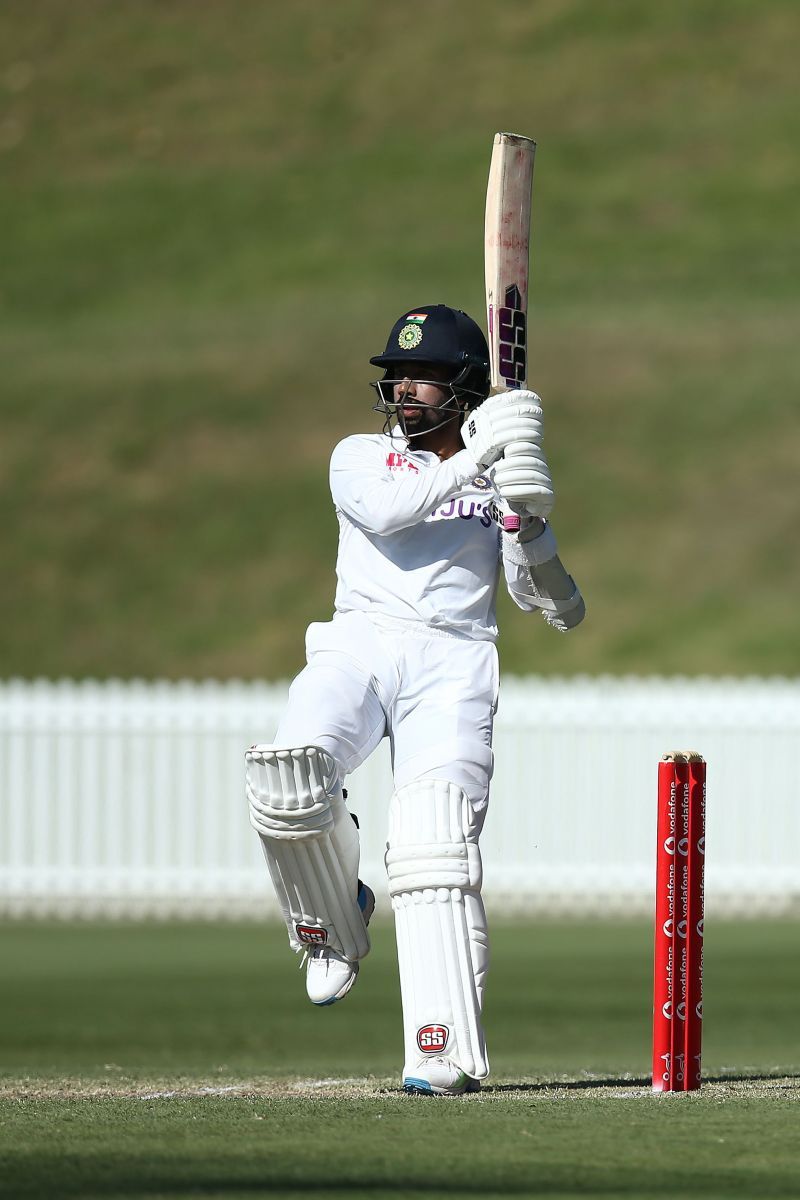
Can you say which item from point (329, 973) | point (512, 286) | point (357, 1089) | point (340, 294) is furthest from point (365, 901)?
point (340, 294)

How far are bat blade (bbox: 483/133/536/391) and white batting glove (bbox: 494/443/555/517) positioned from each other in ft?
1.27

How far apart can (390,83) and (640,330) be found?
38.3 feet

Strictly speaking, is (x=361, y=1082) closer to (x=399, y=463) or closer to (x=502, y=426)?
(x=399, y=463)

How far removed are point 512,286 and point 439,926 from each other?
1621 millimetres

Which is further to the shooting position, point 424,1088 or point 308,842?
point 308,842

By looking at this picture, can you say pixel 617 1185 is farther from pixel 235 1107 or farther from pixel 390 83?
pixel 390 83

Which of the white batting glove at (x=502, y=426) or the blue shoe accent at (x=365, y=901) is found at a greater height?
the white batting glove at (x=502, y=426)

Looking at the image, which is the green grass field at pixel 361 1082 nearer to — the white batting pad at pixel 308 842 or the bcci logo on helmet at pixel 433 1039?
the bcci logo on helmet at pixel 433 1039

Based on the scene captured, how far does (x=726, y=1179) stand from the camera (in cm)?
370

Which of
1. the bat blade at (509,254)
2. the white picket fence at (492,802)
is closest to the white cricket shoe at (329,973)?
the bat blade at (509,254)

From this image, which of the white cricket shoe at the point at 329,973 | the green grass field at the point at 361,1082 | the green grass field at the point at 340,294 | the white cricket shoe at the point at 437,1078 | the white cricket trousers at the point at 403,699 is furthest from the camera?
the green grass field at the point at 340,294

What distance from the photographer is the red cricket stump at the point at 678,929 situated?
496cm

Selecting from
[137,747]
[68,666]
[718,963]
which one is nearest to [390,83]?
[68,666]

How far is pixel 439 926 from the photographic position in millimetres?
5000
